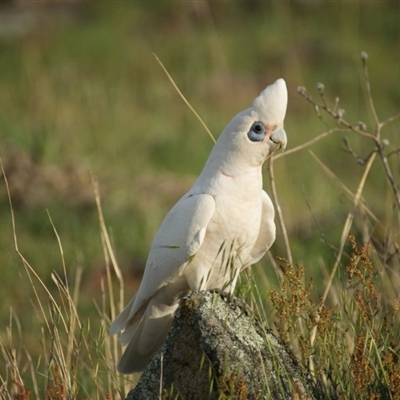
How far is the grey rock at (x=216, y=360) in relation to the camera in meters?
3.70

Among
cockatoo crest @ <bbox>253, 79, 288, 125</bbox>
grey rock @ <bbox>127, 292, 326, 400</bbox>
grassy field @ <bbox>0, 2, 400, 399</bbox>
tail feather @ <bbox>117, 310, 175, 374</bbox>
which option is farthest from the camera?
grassy field @ <bbox>0, 2, 400, 399</bbox>

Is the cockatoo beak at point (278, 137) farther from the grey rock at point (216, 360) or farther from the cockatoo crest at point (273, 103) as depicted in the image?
the grey rock at point (216, 360)

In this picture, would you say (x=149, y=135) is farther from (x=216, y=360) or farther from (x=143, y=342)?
(x=216, y=360)

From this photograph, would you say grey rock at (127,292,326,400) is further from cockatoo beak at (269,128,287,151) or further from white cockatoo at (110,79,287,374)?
cockatoo beak at (269,128,287,151)

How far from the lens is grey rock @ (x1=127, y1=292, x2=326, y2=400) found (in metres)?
3.70

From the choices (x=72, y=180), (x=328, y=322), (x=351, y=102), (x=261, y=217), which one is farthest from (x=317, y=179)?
(x=328, y=322)

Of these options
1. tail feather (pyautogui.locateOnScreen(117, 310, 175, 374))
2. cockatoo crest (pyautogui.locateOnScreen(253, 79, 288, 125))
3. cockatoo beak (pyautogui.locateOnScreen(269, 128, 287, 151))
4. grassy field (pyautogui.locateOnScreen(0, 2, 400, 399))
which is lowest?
grassy field (pyautogui.locateOnScreen(0, 2, 400, 399))

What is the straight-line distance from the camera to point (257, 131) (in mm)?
4301

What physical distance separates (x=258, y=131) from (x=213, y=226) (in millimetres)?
451

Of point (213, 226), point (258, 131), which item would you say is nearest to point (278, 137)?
point (258, 131)

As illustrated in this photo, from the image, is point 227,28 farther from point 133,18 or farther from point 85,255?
point 85,255

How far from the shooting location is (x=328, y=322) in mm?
3809

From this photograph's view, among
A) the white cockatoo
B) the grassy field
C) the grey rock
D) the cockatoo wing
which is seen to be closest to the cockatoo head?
the white cockatoo

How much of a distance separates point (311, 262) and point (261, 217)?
12.7 feet
